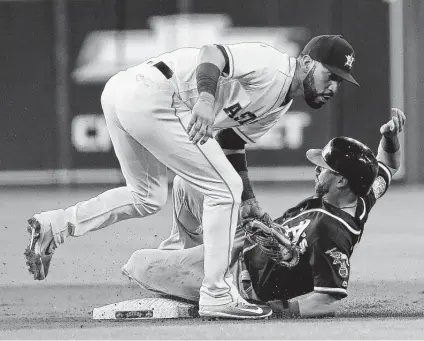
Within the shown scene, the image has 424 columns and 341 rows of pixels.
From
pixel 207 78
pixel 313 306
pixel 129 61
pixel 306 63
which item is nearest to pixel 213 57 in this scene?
pixel 207 78

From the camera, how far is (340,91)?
1543 cm

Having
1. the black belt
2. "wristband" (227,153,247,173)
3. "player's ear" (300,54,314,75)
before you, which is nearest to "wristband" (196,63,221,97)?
the black belt

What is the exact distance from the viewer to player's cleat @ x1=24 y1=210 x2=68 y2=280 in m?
6.29

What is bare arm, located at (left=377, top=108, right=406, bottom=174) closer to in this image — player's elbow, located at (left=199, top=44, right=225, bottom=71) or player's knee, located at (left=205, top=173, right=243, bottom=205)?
player's knee, located at (left=205, top=173, right=243, bottom=205)

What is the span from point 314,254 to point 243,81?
0.92 m

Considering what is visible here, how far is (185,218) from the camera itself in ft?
21.6

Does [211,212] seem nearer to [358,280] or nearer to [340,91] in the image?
[358,280]

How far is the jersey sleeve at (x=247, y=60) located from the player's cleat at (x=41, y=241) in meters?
1.30

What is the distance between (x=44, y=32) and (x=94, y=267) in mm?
7506

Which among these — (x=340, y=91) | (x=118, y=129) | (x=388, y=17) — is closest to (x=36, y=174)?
(x=340, y=91)

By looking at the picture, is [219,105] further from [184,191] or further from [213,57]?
[184,191]

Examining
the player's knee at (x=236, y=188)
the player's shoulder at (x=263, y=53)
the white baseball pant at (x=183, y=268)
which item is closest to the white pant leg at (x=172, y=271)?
the white baseball pant at (x=183, y=268)

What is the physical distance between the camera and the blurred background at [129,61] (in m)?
15.3

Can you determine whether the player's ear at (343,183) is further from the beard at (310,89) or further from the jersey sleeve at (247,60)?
the jersey sleeve at (247,60)
